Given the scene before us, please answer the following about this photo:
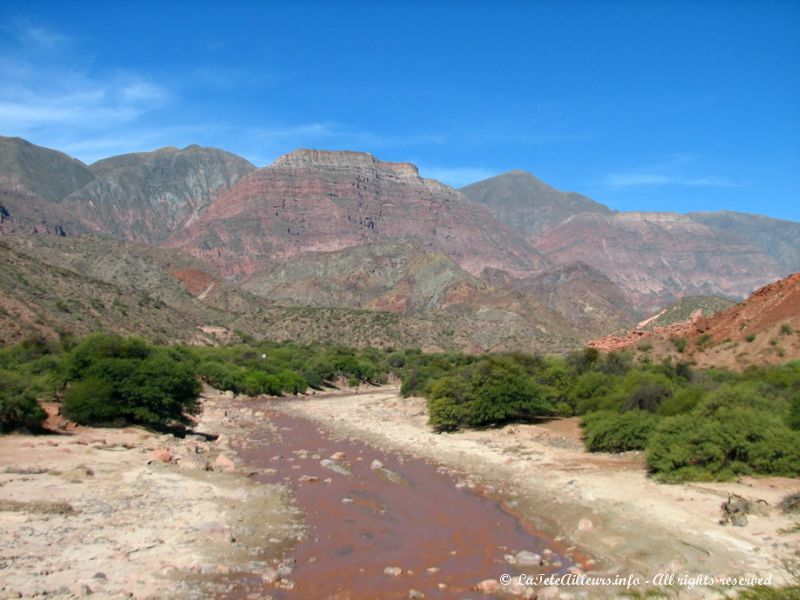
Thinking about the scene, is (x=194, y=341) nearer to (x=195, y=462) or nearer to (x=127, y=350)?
(x=127, y=350)

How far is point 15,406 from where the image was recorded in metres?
26.8

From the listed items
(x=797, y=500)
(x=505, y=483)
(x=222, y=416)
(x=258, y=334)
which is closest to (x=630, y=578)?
(x=797, y=500)

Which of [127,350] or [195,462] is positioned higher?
[127,350]

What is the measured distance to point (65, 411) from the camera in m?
30.4

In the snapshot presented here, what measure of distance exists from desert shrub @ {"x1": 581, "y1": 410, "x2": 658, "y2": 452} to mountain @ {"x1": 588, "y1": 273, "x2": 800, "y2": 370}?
76.0 feet

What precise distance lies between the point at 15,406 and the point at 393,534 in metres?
16.9

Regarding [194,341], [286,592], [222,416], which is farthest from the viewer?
[194,341]

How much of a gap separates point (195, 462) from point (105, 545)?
1035cm

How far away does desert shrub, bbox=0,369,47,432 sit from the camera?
86.5 ft

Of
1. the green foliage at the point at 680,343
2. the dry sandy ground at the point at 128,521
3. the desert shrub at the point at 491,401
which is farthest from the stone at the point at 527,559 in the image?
the green foliage at the point at 680,343

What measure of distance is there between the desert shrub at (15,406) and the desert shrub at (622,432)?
22.3 meters

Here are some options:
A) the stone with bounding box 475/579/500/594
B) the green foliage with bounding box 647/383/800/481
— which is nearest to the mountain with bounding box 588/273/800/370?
the green foliage with bounding box 647/383/800/481

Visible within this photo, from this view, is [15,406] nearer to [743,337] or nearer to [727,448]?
[727,448]

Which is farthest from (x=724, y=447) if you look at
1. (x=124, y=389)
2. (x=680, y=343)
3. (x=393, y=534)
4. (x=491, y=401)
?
(x=680, y=343)
